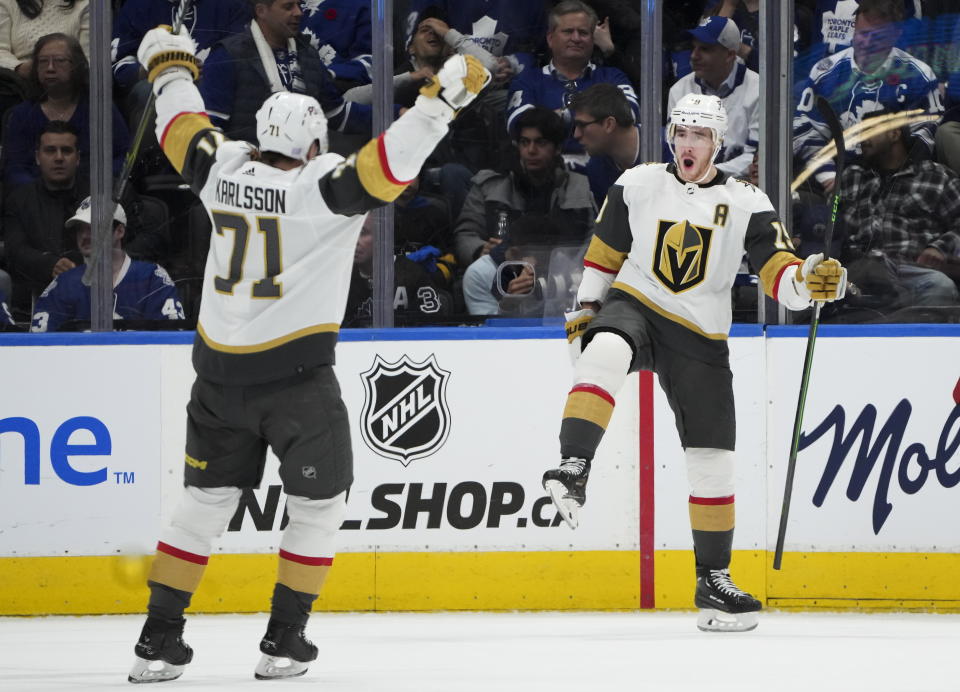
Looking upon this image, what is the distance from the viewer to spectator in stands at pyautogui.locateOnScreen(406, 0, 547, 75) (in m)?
5.09

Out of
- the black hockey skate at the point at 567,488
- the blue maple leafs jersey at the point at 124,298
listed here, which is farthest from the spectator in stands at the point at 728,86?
the blue maple leafs jersey at the point at 124,298

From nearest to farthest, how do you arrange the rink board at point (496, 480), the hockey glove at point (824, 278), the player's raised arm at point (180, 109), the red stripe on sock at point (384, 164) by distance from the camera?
the red stripe on sock at point (384, 164) → the player's raised arm at point (180, 109) → the hockey glove at point (824, 278) → the rink board at point (496, 480)

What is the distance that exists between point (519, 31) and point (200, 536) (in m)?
2.62

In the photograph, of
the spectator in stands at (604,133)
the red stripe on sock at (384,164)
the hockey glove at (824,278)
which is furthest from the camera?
the spectator in stands at (604,133)

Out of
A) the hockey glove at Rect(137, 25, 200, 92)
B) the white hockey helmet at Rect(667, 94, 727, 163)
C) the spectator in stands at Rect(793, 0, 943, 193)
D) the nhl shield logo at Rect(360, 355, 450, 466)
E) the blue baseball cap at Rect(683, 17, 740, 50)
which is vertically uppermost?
the blue baseball cap at Rect(683, 17, 740, 50)

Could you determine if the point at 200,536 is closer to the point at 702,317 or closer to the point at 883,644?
the point at 702,317

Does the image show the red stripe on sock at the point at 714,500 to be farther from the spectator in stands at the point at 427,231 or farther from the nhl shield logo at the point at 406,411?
the spectator in stands at the point at 427,231

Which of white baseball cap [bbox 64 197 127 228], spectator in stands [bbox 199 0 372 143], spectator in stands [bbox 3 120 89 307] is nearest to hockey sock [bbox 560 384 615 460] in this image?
spectator in stands [bbox 199 0 372 143]

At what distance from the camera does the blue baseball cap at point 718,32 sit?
16.2ft

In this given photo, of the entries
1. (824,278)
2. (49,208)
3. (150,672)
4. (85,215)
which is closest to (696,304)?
(824,278)

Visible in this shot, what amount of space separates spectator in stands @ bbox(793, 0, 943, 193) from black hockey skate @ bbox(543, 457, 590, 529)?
77.8 inches

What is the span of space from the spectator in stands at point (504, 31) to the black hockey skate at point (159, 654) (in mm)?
2668

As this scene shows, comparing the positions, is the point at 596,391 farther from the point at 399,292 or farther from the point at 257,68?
the point at 257,68

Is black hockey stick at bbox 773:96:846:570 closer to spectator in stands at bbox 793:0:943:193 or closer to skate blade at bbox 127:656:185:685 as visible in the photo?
spectator in stands at bbox 793:0:943:193
